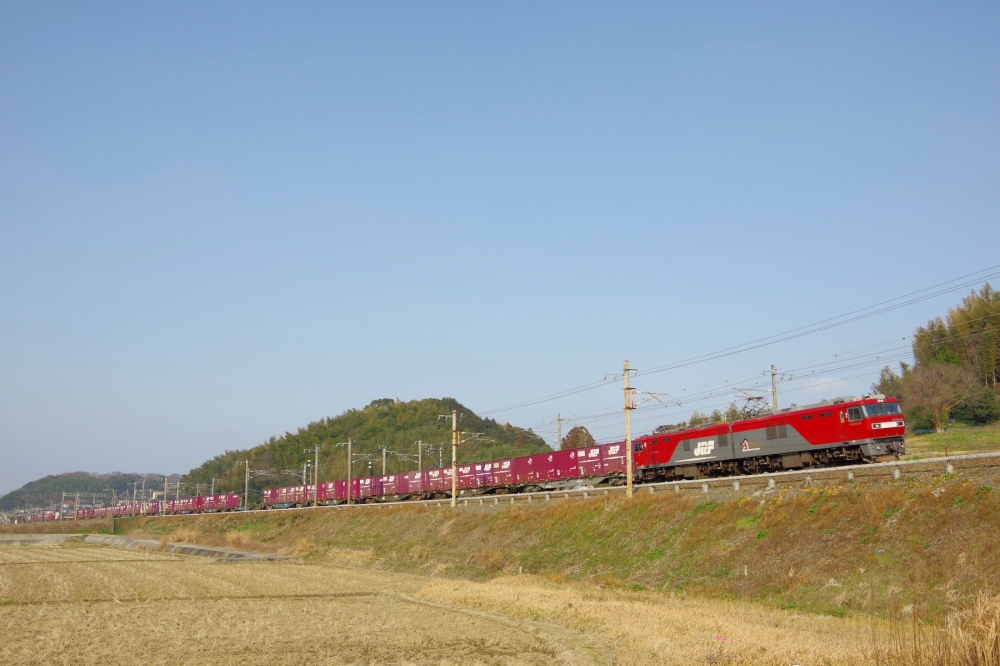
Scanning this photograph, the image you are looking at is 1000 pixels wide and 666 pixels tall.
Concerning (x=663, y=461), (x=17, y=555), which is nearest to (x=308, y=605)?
(x=663, y=461)

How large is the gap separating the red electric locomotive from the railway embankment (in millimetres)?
8131

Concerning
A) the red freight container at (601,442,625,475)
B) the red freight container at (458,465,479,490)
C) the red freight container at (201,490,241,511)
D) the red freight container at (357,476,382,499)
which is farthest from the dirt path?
the red freight container at (201,490,241,511)

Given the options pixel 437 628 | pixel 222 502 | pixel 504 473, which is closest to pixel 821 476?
pixel 437 628

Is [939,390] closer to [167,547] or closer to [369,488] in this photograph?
[369,488]

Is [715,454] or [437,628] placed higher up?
[715,454]

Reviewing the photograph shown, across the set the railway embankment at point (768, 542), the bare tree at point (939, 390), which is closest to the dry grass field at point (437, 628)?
the railway embankment at point (768, 542)

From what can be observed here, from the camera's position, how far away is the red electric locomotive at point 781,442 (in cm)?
4216

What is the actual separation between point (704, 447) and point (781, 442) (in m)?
6.82

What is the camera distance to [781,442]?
46531 mm

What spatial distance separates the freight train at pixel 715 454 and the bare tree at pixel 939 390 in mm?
36086

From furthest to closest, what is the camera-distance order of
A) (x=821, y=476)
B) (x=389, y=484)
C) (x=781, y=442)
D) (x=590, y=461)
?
(x=389, y=484) < (x=590, y=461) < (x=781, y=442) < (x=821, y=476)

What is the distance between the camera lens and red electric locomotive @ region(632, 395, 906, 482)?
42156mm

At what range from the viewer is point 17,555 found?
57.0m

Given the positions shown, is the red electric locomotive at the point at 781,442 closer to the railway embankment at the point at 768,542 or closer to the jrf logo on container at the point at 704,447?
the jrf logo on container at the point at 704,447
